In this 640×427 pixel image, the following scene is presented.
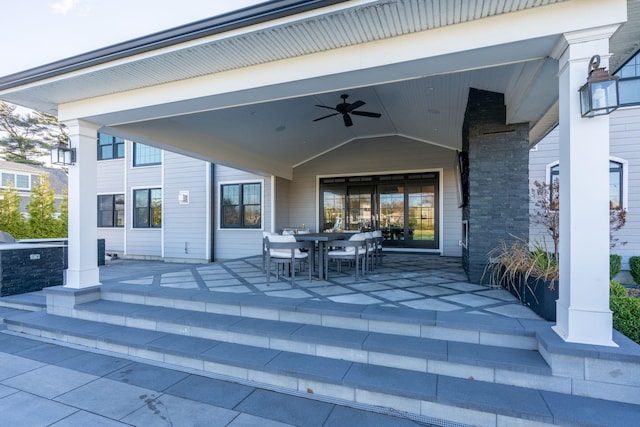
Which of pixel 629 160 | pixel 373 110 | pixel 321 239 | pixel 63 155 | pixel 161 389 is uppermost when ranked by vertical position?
pixel 373 110

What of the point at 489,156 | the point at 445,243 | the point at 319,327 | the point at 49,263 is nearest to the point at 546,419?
the point at 319,327

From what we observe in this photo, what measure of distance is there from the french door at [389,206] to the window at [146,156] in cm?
581

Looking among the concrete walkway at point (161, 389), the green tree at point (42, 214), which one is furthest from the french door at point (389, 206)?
the green tree at point (42, 214)

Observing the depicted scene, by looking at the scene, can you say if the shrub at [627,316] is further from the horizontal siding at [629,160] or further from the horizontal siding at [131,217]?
the horizontal siding at [131,217]

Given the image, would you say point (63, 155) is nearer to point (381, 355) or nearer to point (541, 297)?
point (381, 355)

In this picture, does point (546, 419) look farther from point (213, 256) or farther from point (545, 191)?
point (213, 256)

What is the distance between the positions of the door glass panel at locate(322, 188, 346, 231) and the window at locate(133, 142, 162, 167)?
5882 mm

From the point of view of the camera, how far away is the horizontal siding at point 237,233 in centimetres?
929

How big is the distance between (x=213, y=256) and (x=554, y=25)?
9.47 meters

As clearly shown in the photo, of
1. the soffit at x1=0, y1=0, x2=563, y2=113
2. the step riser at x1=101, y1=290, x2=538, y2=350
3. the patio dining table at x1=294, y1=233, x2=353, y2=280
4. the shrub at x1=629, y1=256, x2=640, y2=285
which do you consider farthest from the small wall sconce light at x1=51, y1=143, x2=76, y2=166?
the shrub at x1=629, y1=256, x2=640, y2=285

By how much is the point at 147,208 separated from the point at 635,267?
13.2 metres

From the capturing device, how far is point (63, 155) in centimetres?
438

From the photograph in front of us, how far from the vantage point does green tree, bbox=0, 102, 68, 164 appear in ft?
49.3

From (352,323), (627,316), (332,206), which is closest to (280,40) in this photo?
(352,323)
